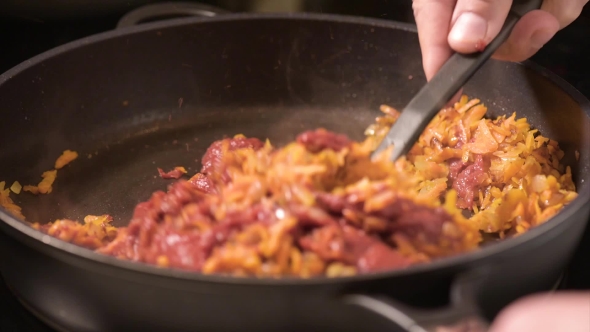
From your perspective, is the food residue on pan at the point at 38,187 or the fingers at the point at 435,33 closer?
the food residue on pan at the point at 38,187

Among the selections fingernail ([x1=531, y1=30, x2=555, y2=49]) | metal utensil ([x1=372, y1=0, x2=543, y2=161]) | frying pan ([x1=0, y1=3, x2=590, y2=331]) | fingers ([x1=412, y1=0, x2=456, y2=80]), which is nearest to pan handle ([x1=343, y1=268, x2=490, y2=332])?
frying pan ([x1=0, y1=3, x2=590, y2=331])

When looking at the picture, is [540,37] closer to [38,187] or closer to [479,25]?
[479,25]

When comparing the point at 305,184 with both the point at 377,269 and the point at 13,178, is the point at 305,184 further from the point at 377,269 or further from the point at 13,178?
the point at 13,178

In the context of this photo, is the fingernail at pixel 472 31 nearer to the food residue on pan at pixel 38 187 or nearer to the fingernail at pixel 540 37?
the fingernail at pixel 540 37

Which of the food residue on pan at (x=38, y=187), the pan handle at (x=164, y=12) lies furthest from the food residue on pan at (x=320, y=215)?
the pan handle at (x=164, y=12)

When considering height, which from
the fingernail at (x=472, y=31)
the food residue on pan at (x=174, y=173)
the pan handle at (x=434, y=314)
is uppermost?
the fingernail at (x=472, y=31)
